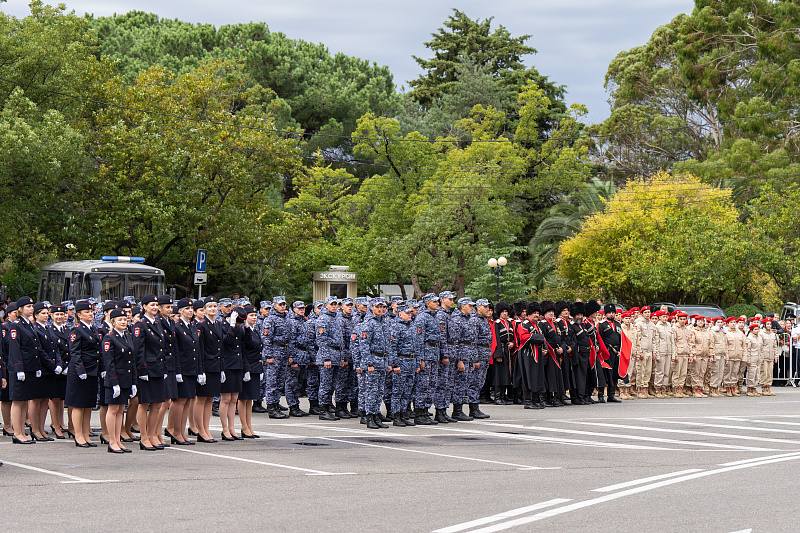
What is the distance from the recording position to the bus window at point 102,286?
27.5 meters

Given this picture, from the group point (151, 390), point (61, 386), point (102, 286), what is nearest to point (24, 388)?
point (61, 386)

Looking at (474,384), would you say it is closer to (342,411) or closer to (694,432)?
(342,411)

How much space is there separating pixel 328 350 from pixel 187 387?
3.82 m

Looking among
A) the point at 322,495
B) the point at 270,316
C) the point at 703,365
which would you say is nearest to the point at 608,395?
the point at 703,365

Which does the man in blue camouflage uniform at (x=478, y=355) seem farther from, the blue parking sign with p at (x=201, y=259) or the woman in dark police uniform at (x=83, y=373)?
the blue parking sign with p at (x=201, y=259)

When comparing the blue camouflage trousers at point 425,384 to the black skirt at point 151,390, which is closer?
the black skirt at point 151,390

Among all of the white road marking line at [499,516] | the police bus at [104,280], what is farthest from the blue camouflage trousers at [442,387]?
the police bus at [104,280]

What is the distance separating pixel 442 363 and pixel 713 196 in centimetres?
2919

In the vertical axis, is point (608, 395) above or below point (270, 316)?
below

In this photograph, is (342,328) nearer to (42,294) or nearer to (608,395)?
(608,395)

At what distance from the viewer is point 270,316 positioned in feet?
57.6

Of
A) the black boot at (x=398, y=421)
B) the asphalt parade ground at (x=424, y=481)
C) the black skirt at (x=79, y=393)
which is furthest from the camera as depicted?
the black boot at (x=398, y=421)

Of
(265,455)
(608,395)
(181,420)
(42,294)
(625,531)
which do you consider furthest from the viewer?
(42,294)

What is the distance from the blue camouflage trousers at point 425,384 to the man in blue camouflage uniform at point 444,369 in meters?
0.19
